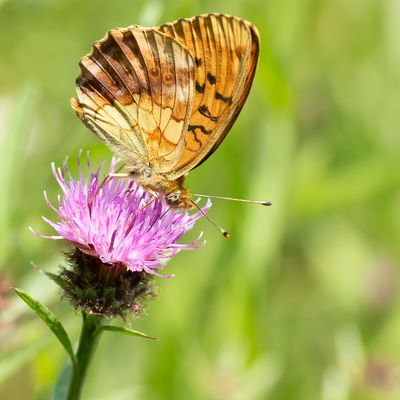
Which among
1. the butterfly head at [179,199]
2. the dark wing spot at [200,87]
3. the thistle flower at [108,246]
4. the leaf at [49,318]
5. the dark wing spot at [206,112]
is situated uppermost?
the dark wing spot at [200,87]

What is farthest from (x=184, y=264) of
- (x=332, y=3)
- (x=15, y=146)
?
(x=332, y=3)

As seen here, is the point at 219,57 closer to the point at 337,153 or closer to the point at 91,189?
the point at 91,189

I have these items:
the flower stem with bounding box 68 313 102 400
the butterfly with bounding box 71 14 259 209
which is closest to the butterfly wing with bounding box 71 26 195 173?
the butterfly with bounding box 71 14 259 209

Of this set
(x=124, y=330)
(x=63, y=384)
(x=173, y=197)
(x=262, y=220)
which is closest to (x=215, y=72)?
(x=173, y=197)

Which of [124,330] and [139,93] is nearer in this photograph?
[124,330]

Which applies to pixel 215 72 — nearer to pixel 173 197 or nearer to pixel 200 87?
pixel 200 87

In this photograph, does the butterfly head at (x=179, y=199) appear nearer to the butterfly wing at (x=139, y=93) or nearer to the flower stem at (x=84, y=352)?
the butterfly wing at (x=139, y=93)

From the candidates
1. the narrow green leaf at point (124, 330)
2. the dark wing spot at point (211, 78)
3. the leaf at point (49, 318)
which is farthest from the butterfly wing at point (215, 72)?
the leaf at point (49, 318)
